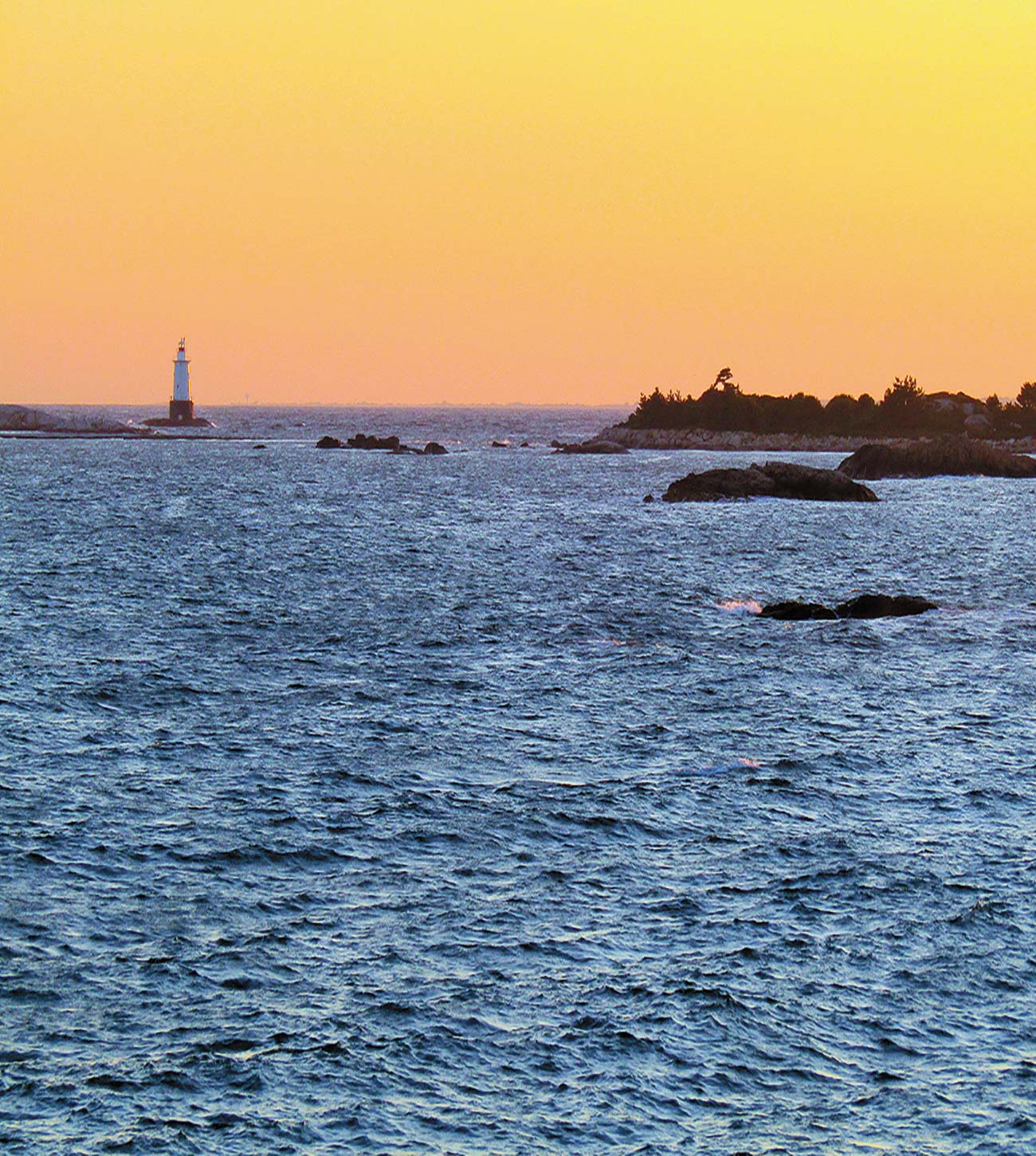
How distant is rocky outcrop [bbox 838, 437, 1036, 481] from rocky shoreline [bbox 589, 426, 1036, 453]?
91.9 ft

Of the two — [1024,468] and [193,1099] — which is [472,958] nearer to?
[193,1099]

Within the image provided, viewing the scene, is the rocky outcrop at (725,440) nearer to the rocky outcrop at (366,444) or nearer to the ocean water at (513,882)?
Answer: the rocky outcrop at (366,444)

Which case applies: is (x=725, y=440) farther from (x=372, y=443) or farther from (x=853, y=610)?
(x=853, y=610)

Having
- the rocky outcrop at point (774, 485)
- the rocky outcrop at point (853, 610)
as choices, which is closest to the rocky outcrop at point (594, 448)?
the rocky outcrop at point (774, 485)

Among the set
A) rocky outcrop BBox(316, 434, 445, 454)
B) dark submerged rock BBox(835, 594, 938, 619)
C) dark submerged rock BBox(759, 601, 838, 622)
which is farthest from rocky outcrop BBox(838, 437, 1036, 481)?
dark submerged rock BBox(759, 601, 838, 622)

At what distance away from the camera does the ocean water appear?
10859 mm

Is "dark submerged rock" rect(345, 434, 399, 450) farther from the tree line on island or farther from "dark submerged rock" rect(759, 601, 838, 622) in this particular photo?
"dark submerged rock" rect(759, 601, 838, 622)

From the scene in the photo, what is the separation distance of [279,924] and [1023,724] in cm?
1503

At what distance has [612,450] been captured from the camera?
523ft

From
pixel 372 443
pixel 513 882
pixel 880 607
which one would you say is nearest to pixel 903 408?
pixel 372 443

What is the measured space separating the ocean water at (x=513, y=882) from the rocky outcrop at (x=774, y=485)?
161ft

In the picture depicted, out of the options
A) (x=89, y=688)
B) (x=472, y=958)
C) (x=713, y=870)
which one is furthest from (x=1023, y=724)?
(x=89, y=688)

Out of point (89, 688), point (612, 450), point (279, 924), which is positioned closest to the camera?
point (279, 924)

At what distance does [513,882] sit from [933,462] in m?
110
